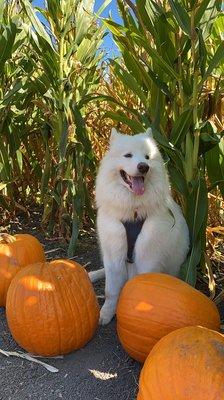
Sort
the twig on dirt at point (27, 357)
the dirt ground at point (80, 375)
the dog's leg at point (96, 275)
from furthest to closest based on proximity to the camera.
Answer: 1. the dog's leg at point (96, 275)
2. the twig on dirt at point (27, 357)
3. the dirt ground at point (80, 375)

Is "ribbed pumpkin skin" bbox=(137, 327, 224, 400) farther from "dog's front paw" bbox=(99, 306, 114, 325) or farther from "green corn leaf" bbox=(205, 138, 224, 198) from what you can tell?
"green corn leaf" bbox=(205, 138, 224, 198)

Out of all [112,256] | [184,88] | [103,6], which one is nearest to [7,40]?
[103,6]

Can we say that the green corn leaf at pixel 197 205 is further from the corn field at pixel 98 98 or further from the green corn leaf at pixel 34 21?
the green corn leaf at pixel 34 21

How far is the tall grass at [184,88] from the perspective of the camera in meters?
2.20

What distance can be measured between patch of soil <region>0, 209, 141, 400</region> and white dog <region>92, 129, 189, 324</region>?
282 mm

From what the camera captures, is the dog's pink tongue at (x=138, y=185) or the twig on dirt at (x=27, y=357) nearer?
the twig on dirt at (x=27, y=357)

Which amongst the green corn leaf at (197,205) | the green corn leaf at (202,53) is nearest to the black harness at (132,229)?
the green corn leaf at (197,205)

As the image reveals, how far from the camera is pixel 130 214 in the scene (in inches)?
90.2

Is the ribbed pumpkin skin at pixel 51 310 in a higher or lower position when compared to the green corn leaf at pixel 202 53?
lower

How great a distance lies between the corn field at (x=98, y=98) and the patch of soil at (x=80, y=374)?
541 millimetres

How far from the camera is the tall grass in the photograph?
220 cm

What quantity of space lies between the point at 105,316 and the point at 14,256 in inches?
25.4

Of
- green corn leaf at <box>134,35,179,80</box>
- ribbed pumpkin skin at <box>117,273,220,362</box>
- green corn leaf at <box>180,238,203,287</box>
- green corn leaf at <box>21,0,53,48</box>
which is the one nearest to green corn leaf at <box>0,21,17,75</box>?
green corn leaf at <box>21,0,53,48</box>

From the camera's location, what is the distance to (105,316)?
2.33 m
